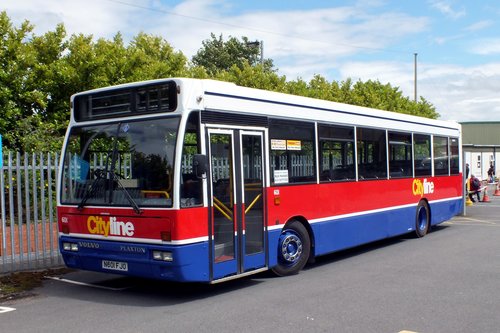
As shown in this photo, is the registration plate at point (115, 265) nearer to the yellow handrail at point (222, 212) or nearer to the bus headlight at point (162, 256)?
the bus headlight at point (162, 256)

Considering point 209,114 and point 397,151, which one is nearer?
point 209,114

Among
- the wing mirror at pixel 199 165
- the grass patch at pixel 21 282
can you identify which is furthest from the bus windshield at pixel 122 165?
the grass patch at pixel 21 282

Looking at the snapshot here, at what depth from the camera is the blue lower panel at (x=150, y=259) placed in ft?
23.7

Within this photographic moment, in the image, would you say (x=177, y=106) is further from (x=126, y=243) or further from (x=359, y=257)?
(x=359, y=257)

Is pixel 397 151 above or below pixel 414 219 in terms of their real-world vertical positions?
above

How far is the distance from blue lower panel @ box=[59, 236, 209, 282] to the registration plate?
0.04 m

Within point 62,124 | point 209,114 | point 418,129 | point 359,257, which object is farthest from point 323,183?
point 62,124

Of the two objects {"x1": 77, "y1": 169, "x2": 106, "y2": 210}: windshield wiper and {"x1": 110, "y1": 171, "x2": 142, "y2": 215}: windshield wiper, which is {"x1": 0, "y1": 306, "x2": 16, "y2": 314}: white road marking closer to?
{"x1": 77, "y1": 169, "x2": 106, "y2": 210}: windshield wiper

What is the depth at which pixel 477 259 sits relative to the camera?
418 inches

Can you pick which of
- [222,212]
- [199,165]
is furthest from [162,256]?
[199,165]

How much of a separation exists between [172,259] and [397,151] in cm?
715

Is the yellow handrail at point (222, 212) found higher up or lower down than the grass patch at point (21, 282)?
higher up

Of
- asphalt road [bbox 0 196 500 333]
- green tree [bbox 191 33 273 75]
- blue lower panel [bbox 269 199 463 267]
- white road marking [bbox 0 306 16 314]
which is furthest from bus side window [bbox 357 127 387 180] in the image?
green tree [bbox 191 33 273 75]

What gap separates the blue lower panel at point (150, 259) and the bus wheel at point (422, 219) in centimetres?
783
